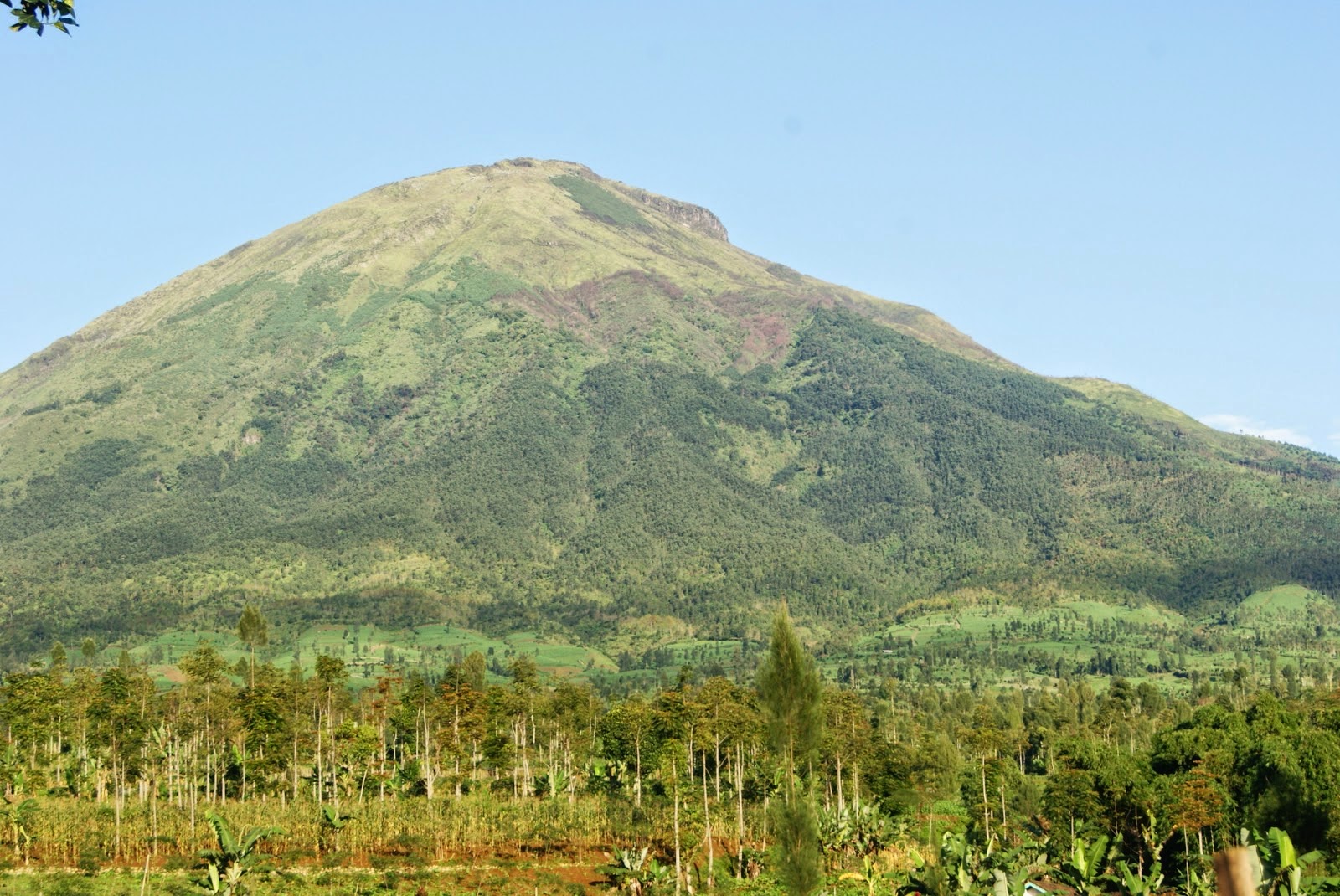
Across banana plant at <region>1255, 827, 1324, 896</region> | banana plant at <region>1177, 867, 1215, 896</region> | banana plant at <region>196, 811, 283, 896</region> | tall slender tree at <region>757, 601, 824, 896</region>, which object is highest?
tall slender tree at <region>757, 601, 824, 896</region>

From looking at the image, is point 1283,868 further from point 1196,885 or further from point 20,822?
point 20,822

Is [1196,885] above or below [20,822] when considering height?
below

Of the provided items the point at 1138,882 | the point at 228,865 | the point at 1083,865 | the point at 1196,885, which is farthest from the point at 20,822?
the point at 1196,885

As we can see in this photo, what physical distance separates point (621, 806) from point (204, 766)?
112ft

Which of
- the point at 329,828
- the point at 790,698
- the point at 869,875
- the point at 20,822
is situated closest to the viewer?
the point at 790,698

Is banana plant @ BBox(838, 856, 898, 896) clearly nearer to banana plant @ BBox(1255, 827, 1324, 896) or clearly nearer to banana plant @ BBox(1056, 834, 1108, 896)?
banana plant @ BBox(1056, 834, 1108, 896)

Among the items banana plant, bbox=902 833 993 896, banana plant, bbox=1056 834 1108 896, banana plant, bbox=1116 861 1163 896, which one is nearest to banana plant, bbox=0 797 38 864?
banana plant, bbox=902 833 993 896

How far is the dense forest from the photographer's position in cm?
5572

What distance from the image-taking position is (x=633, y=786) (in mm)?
96000

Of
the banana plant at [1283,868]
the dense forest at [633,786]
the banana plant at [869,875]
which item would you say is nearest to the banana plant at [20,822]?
the dense forest at [633,786]

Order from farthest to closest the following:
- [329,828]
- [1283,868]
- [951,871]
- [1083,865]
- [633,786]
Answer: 1. [633,786]
2. [329,828]
3. [951,871]
4. [1083,865]
5. [1283,868]

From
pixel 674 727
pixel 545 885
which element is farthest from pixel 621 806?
pixel 545 885

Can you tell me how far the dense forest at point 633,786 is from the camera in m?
55.7

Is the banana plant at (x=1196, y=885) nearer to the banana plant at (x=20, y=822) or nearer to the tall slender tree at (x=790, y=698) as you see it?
the tall slender tree at (x=790, y=698)
